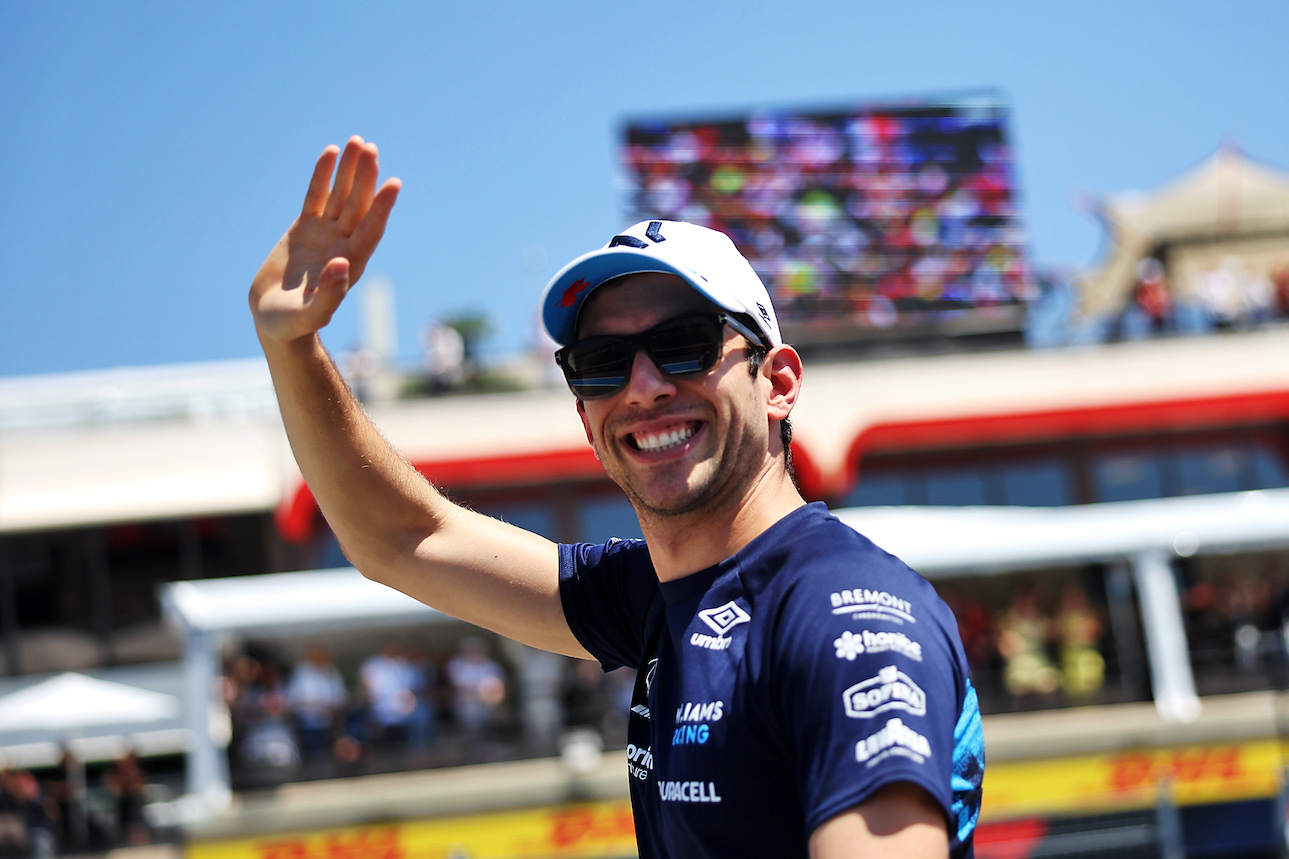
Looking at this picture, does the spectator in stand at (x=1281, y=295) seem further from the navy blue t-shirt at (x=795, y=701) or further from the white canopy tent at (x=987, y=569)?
the navy blue t-shirt at (x=795, y=701)

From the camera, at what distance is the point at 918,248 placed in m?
23.1

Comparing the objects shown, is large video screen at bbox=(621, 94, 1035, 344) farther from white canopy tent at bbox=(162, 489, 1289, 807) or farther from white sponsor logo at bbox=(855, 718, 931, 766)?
white sponsor logo at bbox=(855, 718, 931, 766)

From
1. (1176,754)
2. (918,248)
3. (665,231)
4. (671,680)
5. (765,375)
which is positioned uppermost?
(918,248)

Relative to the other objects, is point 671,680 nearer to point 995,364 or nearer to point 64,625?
point 995,364

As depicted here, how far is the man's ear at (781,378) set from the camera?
2.12 meters

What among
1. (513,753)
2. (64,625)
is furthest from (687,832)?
(64,625)

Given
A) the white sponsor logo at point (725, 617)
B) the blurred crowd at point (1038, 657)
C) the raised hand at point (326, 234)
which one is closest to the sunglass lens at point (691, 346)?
the white sponsor logo at point (725, 617)

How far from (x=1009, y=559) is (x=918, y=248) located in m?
11.1

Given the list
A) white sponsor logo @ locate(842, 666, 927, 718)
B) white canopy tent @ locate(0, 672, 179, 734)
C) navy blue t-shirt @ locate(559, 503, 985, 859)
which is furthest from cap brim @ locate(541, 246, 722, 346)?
white canopy tent @ locate(0, 672, 179, 734)

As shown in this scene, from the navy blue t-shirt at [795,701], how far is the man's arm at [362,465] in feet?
1.84

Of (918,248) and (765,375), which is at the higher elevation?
Answer: (918,248)

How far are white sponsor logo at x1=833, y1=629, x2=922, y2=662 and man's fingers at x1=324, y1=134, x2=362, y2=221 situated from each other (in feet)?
4.17

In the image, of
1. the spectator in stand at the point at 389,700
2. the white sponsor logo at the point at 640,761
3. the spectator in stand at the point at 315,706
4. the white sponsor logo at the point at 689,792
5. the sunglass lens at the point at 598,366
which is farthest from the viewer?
the spectator in stand at the point at 389,700

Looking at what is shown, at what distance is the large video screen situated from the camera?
890 inches
